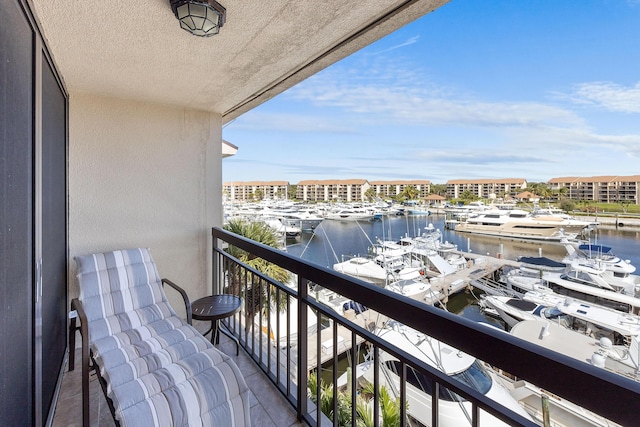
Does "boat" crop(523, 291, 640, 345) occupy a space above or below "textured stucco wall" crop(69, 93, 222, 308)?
below

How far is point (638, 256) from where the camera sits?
11.1 ft

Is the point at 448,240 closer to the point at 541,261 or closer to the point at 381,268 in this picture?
the point at 541,261

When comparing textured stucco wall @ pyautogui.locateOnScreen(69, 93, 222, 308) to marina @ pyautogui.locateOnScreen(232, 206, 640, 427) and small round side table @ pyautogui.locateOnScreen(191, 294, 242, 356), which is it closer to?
small round side table @ pyautogui.locateOnScreen(191, 294, 242, 356)

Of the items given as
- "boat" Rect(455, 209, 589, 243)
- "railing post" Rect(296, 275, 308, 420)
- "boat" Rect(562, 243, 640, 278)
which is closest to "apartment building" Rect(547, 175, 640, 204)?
"boat" Rect(455, 209, 589, 243)

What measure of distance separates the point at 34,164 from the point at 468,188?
670 centimetres

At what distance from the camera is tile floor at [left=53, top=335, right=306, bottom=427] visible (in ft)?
6.68

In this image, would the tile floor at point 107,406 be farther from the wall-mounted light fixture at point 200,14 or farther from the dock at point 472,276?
the dock at point 472,276

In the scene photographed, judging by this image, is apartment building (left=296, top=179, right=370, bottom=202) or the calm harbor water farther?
apartment building (left=296, top=179, right=370, bottom=202)

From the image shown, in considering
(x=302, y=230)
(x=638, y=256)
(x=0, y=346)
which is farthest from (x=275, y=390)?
(x=302, y=230)

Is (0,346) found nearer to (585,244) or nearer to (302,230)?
(585,244)

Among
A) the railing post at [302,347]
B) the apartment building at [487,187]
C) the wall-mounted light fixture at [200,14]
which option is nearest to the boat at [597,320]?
the apartment building at [487,187]

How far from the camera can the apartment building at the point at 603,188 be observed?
2854 millimetres

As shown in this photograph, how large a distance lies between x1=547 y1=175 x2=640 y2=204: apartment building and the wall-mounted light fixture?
375 centimetres

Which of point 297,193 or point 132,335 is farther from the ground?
point 297,193
